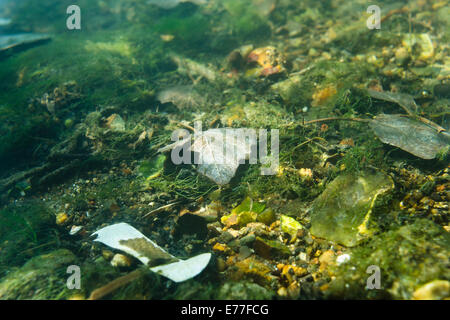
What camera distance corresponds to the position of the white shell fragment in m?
1.96

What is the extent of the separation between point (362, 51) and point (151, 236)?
5.16m

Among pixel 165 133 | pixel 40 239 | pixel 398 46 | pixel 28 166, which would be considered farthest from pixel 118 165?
pixel 398 46

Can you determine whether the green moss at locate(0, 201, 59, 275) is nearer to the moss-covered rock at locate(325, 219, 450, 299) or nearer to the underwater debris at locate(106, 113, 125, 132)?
the underwater debris at locate(106, 113, 125, 132)

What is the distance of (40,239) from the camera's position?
8.64 feet

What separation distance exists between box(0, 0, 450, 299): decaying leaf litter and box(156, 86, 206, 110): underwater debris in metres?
0.03

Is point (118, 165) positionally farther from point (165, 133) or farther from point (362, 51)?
point (362, 51)

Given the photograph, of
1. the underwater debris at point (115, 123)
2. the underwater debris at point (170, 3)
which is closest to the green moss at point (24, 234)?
the underwater debris at point (115, 123)

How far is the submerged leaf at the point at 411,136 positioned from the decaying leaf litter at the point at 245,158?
0.02m

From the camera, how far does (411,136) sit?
270 cm

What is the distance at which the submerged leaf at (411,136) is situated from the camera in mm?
2564

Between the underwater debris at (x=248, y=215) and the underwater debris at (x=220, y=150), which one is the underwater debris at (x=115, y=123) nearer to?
the underwater debris at (x=220, y=150)

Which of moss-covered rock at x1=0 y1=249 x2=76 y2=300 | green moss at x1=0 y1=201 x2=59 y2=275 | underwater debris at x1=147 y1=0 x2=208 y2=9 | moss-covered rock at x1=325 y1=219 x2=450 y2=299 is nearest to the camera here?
moss-covered rock at x1=325 y1=219 x2=450 y2=299

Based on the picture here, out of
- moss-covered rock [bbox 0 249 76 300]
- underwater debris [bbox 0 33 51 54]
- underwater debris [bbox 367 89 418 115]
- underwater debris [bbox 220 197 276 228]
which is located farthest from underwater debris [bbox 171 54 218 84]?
underwater debris [bbox 0 33 51 54]

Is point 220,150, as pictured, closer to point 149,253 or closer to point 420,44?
point 149,253
